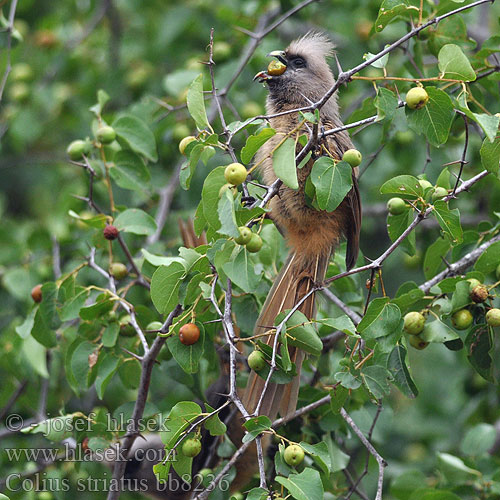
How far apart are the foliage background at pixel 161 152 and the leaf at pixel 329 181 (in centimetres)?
96

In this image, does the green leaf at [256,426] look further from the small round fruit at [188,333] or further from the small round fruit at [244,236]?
the small round fruit at [244,236]

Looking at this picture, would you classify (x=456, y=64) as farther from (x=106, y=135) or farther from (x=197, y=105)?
(x=106, y=135)

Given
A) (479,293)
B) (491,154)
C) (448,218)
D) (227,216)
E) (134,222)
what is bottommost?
(479,293)

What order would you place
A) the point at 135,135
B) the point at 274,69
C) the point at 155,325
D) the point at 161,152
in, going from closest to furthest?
the point at 155,325 < the point at 274,69 < the point at 135,135 < the point at 161,152

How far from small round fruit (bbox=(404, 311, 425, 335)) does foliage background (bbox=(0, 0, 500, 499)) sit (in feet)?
2.34

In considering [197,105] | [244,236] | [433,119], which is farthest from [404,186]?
[197,105]

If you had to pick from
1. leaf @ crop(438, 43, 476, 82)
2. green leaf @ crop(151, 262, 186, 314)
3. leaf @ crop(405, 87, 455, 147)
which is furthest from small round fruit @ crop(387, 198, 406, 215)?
green leaf @ crop(151, 262, 186, 314)

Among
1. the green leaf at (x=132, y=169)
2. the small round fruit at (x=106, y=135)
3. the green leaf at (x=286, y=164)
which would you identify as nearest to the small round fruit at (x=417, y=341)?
the green leaf at (x=286, y=164)

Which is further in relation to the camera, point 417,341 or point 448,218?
point 417,341

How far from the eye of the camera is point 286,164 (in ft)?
6.86

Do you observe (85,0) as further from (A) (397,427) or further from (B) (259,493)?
(B) (259,493)

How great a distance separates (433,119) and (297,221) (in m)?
0.96

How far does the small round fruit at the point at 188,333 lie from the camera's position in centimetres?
242

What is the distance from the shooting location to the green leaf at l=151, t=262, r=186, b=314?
2.37 meters
